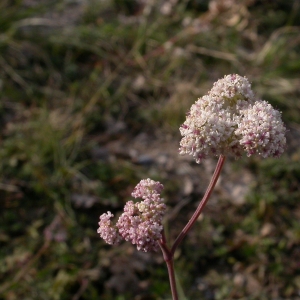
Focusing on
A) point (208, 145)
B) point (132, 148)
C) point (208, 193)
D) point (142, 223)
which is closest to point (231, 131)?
point (208, 145)

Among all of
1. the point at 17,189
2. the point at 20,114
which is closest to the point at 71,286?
the point at 17,189

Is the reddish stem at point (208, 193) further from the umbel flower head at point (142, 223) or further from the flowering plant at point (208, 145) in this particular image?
the umbel flower head at point (142, 223)

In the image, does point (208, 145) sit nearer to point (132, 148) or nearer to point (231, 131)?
point (231, 131)

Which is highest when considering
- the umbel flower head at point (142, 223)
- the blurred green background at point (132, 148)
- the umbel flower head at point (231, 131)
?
the blurred green background at point (132, 148)

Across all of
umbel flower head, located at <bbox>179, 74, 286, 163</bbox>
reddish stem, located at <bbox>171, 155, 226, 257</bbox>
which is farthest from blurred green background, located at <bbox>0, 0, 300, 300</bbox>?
umbel flower head, located at <bbox>179, 74, 286, 163</bbox>

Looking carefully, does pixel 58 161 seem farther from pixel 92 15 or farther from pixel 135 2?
pixel 135 2

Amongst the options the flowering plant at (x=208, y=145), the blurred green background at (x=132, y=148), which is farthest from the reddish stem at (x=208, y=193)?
the blurred green background at (x=132, y=148)
